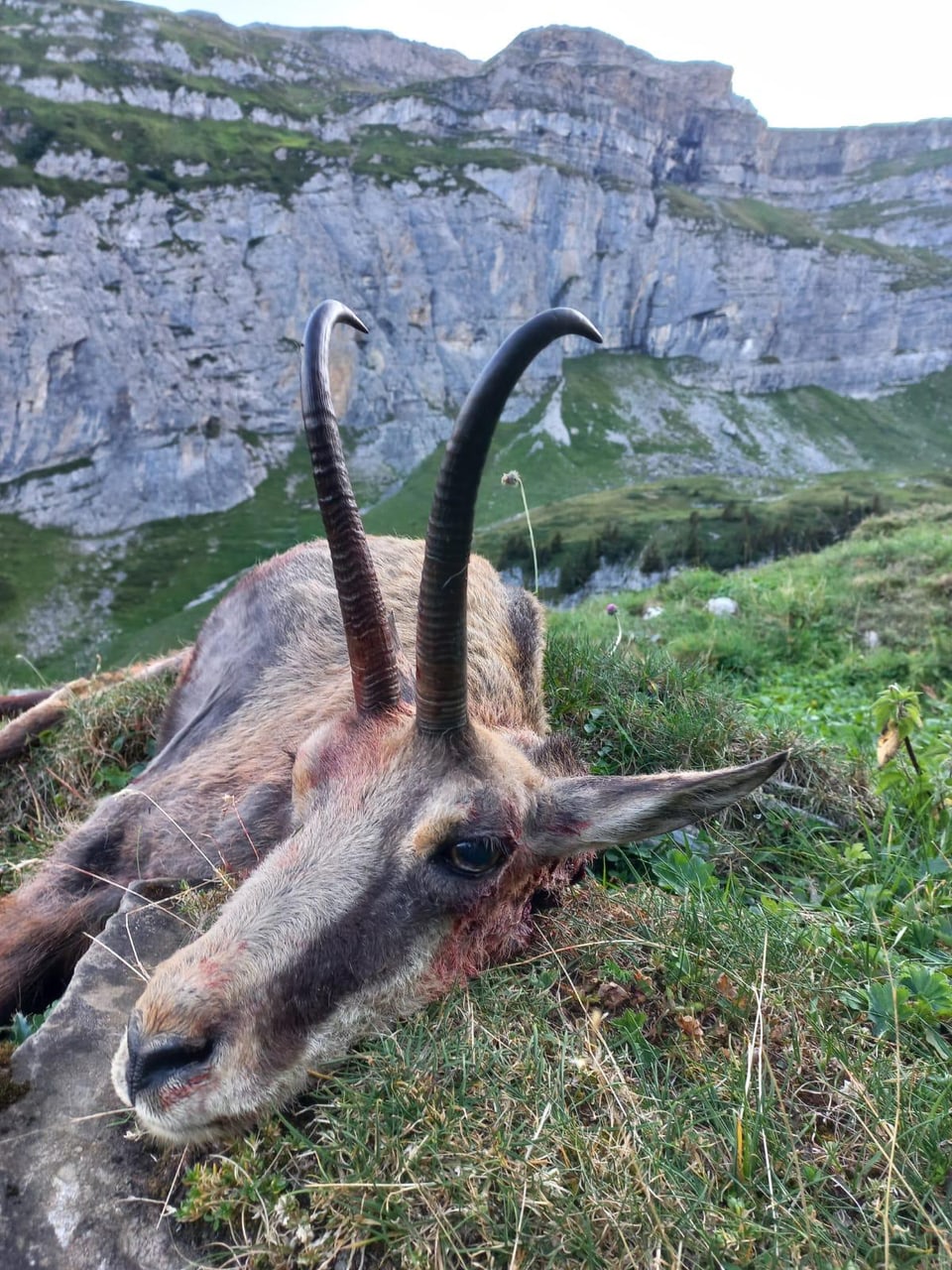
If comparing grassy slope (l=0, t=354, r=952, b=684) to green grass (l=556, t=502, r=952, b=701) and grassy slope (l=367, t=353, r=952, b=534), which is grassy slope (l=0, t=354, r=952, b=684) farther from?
green grass (l=556, t=502, r=952, b=701)

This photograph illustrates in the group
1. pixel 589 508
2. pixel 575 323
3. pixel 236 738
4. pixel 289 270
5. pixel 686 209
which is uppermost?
pixel 686 209

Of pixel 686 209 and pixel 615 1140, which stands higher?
pixel 686 209

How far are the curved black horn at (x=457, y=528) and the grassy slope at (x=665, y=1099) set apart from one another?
137 cm

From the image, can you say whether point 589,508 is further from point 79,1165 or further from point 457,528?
point 79,1165

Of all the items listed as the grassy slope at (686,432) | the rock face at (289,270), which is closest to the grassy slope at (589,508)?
the grassy slope at (686,432)

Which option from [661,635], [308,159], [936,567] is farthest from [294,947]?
[308,159]

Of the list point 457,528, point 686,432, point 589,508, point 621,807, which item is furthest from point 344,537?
point 686,432

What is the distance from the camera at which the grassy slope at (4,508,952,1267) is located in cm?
230

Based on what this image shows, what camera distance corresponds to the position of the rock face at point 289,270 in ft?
393

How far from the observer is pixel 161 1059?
271 centimetres

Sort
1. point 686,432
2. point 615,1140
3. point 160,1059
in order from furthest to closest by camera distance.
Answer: point 686,432 < point 160,1059 < point 615,1140

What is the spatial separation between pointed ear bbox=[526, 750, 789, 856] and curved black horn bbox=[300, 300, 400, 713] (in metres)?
1.06

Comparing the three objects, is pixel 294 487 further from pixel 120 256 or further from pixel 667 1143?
pixel 667 1143

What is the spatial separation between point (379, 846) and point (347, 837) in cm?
16
